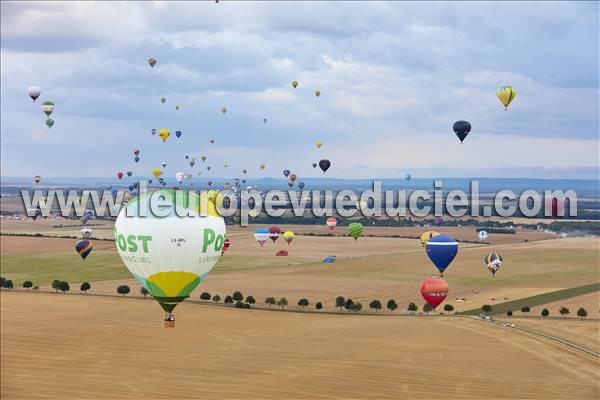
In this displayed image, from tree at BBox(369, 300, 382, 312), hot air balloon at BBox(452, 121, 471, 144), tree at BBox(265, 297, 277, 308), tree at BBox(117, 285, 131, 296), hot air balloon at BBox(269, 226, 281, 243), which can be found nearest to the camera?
tree at BBox(369, 300, 382, 312)

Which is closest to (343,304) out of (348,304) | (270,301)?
(348,304)

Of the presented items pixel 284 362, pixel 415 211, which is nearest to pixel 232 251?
pixel 284 362

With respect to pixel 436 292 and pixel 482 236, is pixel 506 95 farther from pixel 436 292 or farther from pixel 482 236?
pixel 482 236

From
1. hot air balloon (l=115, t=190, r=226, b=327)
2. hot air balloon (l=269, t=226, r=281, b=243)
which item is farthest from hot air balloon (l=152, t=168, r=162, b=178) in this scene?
hot air balloon (l=115, t=190, r=226, b=327)

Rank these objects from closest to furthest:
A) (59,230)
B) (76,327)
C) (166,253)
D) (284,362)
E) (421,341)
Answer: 1. (166,253)
2. (284,362)
3. (421,341)
4. (76,327)
5. (59,230)

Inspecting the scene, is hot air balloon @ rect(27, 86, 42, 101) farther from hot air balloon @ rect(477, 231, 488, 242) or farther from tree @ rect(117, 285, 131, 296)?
hot air balloon @ rect(477, 231, 488, 242)

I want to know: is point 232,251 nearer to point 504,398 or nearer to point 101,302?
point 101,302
